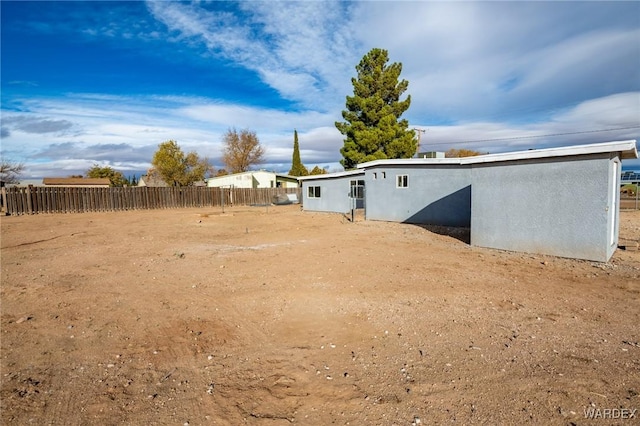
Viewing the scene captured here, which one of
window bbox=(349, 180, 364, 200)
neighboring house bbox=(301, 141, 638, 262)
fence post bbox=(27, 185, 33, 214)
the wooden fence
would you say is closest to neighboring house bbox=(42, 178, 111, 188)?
the wooden fence

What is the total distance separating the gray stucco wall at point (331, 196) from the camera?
22.2 metres

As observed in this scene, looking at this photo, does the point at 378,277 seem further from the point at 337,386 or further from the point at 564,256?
the point at 564,256

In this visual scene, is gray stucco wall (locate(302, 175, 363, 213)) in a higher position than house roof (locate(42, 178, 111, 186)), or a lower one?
lower

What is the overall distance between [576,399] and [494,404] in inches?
28.2

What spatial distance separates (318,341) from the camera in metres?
3.98

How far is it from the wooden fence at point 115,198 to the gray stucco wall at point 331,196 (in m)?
7.42

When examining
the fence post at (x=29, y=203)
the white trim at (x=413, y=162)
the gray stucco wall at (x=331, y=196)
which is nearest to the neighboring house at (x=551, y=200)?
the white trim at (x=413, y=162)

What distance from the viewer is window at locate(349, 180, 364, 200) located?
2105 cm

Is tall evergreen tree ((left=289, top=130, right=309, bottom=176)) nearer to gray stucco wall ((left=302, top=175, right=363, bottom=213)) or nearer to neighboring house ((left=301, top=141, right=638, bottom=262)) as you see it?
gray stucco wall ((left=302, top=175, right=363, bottom=213))

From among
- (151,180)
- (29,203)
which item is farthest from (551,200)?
(151,180)

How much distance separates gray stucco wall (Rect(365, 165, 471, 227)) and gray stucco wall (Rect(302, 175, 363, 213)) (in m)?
3.41

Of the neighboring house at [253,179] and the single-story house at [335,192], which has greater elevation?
the neighboring house at [253,179]

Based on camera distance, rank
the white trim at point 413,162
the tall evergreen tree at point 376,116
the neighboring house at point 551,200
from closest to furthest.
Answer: the neighboring house at point 551,200
the white trim at point 413,162
the tall evergreen tree at point 376,116

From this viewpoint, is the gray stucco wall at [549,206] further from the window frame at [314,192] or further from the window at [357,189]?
the window frame at [314,192]
